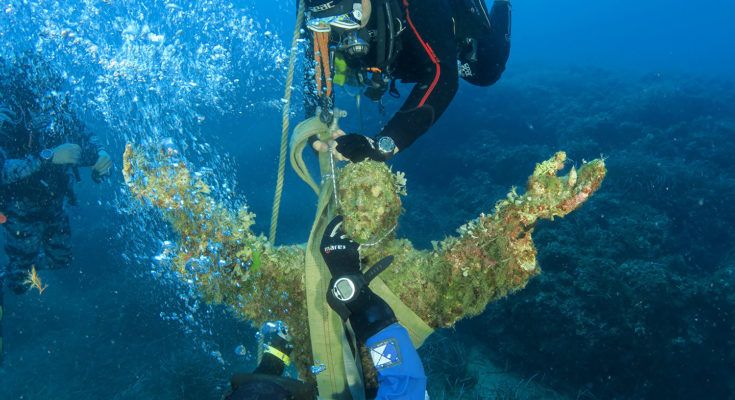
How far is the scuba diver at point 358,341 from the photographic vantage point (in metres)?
1.67

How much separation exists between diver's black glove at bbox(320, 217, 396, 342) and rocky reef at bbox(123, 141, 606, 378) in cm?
12

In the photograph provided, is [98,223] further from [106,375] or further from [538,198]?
[538,198]

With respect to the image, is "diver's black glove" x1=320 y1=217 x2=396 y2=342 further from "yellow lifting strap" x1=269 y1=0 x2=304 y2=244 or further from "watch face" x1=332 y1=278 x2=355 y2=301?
"yellow lifting strap" x1=269 y1=0 x2=304 y2=244

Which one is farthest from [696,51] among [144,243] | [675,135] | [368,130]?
[144,243]

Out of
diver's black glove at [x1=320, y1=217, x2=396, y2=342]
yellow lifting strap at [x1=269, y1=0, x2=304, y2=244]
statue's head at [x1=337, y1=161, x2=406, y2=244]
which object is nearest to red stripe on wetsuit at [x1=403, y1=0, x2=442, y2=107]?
yellow lifting strap at [x1=269, y1=0, x2=304, y2=244]

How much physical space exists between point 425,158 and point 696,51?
59996 millimetres

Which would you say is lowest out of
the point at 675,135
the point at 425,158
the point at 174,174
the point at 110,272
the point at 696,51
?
the point at 174,174

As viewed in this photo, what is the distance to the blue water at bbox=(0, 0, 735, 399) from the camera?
5.32m

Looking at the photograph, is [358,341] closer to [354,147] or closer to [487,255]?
[487,255]

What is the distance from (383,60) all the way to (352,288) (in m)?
1.88

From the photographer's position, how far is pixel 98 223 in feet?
45.0

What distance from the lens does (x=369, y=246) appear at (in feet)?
6.77

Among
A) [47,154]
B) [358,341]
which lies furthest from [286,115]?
[47,154]

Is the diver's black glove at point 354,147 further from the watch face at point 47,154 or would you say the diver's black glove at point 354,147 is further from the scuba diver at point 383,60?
the watch face at point 47,154
